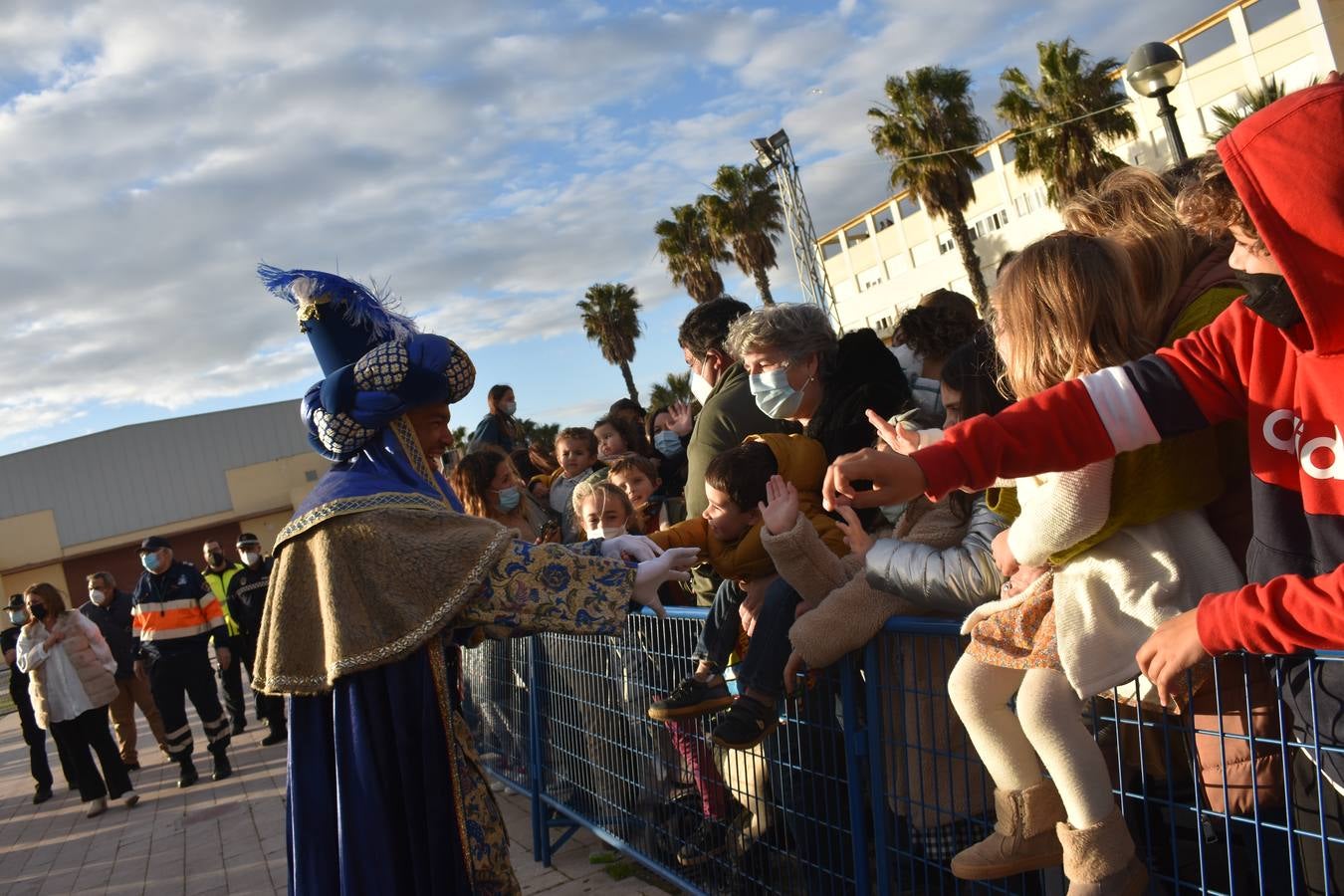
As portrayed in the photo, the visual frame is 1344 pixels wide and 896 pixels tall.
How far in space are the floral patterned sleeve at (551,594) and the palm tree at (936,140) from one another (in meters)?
26.6

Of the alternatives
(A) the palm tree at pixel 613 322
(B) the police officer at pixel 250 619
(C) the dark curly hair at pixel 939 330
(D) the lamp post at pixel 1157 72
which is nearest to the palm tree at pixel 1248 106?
(D) the lamp post at pixel 1157 72

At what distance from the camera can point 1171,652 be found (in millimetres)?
1884

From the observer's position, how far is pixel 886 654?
2.88 meters

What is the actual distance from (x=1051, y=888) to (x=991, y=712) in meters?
0.49

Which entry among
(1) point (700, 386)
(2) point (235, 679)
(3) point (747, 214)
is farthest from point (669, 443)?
(3) point (747, 214)

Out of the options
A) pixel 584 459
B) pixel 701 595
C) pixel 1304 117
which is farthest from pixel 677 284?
pixel 1304 117

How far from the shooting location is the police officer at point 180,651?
30.3ft

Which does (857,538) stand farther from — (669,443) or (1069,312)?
(669,443)

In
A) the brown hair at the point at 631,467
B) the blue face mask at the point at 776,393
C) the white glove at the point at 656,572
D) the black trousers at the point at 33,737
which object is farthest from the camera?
the black trousers at the point at 33,737

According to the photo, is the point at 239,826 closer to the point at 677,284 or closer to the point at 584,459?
the point at 584,459

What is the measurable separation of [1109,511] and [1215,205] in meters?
0.62

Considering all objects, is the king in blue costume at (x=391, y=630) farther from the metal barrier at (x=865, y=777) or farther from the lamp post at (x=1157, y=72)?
the lamp post at (x=1157, y=72)

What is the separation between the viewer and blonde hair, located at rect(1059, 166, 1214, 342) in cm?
240

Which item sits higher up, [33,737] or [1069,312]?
[1069,312]
